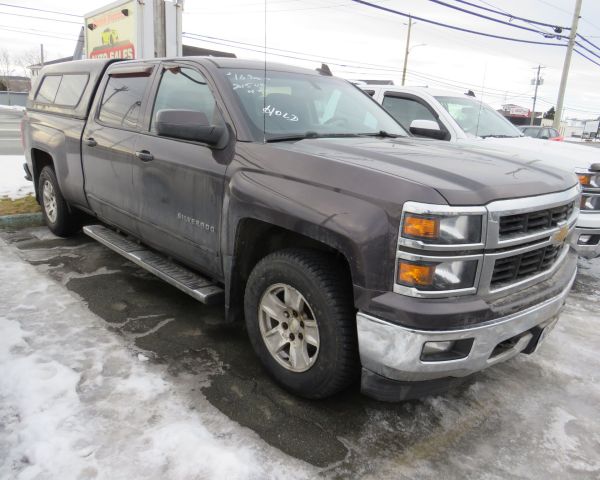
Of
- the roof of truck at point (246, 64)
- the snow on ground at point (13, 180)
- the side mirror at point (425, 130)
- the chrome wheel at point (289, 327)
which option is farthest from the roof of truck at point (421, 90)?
the snow on ground at point (13, 180)

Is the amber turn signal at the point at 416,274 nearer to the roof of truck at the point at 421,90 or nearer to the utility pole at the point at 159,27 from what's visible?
the roof of truck at the point at 421,90

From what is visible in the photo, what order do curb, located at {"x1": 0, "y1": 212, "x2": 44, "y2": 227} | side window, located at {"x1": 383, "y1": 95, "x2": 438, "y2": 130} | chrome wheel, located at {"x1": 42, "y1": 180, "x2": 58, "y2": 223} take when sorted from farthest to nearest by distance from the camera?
1. side window, located at {"x1": 383, "y1": 95, "x2": 438, "y2": 130}
2. curb, located at {"x1": 0, "y1": 212, "x2": 44, "y2": 227}
3. chrome wheel, located at {"x1": 42, "y1": 180, "x2": 58, "y2": 223}

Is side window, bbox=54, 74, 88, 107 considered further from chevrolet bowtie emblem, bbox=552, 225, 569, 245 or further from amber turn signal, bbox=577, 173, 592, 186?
amber turn signal, bbox=577, 173, 592, 186

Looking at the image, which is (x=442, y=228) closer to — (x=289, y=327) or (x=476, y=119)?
(x=289, y=327)

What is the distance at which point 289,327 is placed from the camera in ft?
9.00

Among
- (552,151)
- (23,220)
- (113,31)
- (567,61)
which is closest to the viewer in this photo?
(552,151)

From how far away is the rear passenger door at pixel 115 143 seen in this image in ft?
13.0

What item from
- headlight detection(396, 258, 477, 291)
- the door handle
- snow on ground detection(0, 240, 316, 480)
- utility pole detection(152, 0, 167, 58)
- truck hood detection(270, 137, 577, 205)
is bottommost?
snow on ground detection(0, 240, 316, 480)

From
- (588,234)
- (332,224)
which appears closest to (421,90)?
(588,234)

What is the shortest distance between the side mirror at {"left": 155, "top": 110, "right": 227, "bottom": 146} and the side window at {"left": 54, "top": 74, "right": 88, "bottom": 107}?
243 centimetres

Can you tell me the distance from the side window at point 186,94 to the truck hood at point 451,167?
2.25 feet

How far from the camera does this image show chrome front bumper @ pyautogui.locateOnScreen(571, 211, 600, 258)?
4.79 meters

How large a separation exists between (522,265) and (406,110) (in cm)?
439

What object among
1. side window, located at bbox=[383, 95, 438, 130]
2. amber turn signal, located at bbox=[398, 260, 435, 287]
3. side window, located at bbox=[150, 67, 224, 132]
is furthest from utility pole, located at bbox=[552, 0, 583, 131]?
amber turn signal, located at bbox=[398, 260, 435, 287]
